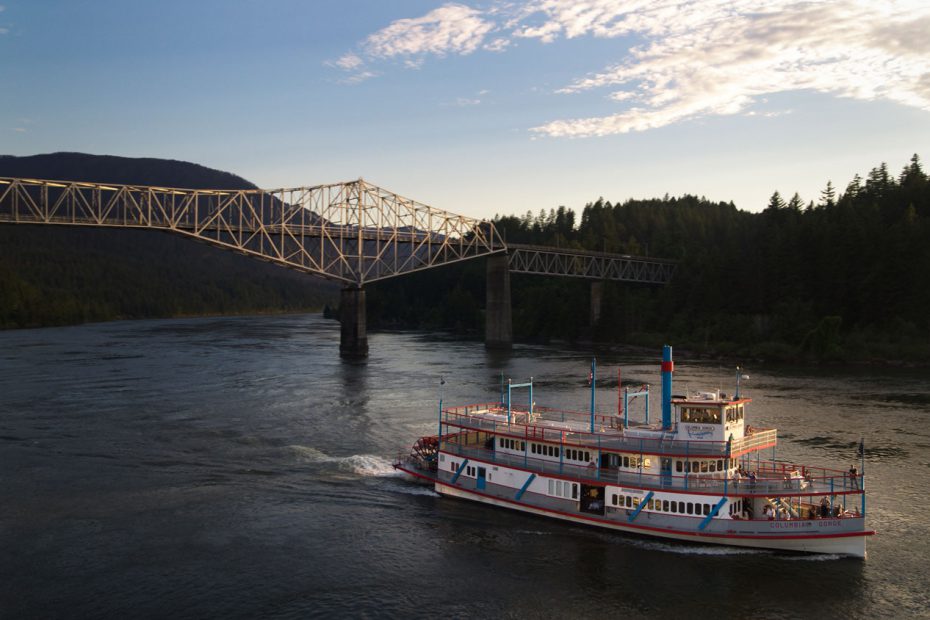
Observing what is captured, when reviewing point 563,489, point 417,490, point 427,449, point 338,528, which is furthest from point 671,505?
point 427,449

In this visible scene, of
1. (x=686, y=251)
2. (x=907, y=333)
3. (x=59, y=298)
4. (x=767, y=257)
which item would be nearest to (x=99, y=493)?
(x=907, y=333)

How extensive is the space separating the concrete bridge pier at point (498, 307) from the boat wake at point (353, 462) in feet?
229

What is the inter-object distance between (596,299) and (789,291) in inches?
1490

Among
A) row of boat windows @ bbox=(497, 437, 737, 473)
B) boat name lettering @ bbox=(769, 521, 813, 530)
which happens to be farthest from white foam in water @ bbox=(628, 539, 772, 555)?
row of boat windows @ bbox=(497, 437, 737, 473)

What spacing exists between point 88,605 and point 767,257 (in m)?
96.4

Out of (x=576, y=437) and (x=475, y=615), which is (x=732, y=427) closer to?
(x=576, y=437)

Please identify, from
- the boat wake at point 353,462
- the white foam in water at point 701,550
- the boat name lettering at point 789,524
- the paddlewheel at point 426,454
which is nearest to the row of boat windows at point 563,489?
the white foam in water at point 701,550

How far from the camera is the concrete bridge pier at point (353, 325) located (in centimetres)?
9294

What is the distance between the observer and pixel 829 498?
28828 mm

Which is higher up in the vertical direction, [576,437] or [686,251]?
[686,251]

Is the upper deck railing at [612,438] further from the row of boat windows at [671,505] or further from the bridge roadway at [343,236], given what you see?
the bridge roadway at [343,236]

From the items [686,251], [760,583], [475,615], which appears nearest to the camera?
[475,615]

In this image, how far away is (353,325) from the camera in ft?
314

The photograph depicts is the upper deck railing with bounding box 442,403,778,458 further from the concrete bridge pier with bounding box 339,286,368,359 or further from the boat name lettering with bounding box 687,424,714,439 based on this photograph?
the concrete bridge pier with bounding box 339,286,368,359
